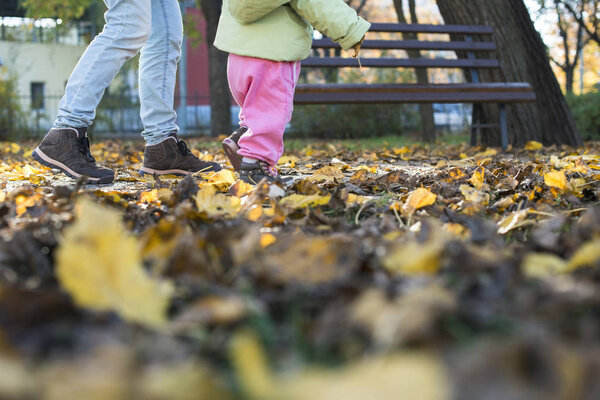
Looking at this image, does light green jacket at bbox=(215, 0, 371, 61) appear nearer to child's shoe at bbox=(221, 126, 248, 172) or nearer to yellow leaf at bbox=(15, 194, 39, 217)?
child's shoe at bbox=(221, 126, 248, 172)

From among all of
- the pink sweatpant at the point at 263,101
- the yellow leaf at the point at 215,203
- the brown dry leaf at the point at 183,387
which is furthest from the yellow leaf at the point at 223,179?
the brown dry leaf at the point at 183,387

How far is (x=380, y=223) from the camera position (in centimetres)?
182

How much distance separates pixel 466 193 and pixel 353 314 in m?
1.46

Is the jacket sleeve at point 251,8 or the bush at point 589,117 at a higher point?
the jacket sleeve at point 251,8

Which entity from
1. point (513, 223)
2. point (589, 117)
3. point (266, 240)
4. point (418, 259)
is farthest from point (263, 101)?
point (589, 117)

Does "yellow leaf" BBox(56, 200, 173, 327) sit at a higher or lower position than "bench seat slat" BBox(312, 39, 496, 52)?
lower

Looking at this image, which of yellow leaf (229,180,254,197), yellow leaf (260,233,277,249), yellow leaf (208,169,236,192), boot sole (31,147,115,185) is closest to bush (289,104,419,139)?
boot sole (31,147,115,185)

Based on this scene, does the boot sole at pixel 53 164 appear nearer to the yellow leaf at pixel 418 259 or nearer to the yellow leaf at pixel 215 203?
the yellow leaf at pixel 215 203

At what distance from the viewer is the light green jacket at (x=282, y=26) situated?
3137mm

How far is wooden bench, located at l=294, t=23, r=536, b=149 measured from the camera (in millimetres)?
5727

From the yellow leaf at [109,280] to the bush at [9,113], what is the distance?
14.2 meters

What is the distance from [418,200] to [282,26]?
1666 mm

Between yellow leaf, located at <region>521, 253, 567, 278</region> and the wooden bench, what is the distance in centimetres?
446

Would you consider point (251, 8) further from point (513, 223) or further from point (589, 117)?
point (589, 117)
